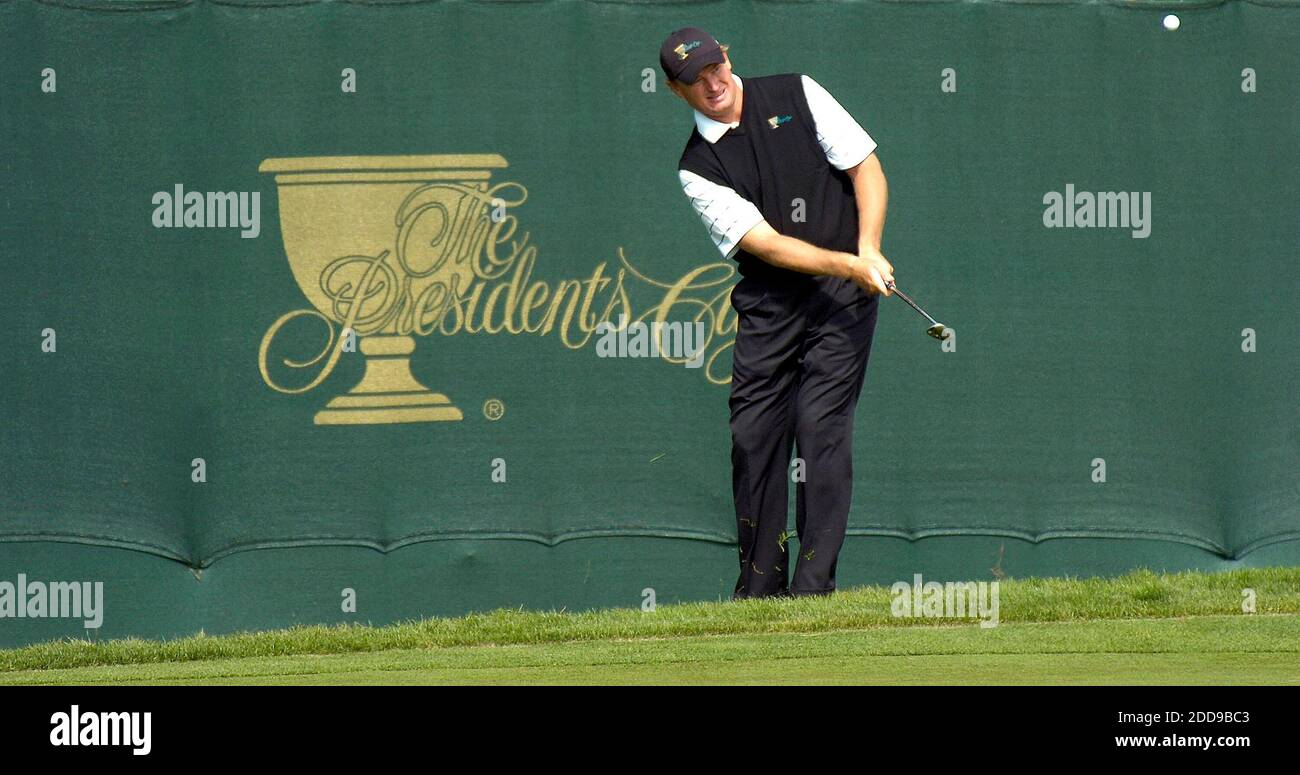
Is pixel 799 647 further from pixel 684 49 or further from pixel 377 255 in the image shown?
pixel 377 255

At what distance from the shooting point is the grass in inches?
179

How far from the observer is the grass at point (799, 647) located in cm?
455

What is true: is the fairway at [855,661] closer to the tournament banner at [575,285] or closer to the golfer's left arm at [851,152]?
the golfer's left arm at [851,152]

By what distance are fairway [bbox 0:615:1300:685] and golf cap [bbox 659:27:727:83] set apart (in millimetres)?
2118

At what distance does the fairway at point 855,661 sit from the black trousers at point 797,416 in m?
1.07

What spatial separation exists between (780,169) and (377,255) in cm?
221

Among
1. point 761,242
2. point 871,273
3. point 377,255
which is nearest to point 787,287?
point 761,242

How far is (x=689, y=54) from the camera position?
21.0 feet

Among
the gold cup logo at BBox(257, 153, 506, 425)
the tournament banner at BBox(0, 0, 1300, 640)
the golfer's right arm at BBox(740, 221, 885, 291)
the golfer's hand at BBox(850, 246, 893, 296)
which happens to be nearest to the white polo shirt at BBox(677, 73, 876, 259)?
the golfer's right arm at BBox(740, 221, 885, 291)

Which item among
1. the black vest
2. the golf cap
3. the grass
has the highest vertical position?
the golf cap

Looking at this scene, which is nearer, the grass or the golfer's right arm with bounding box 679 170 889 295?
the grass

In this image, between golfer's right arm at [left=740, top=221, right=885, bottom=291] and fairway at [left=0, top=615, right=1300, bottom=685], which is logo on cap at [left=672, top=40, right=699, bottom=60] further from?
fairway at [left=0, top=615, right=1300, bottom=685]

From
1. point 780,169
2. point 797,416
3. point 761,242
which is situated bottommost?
point 797,416
